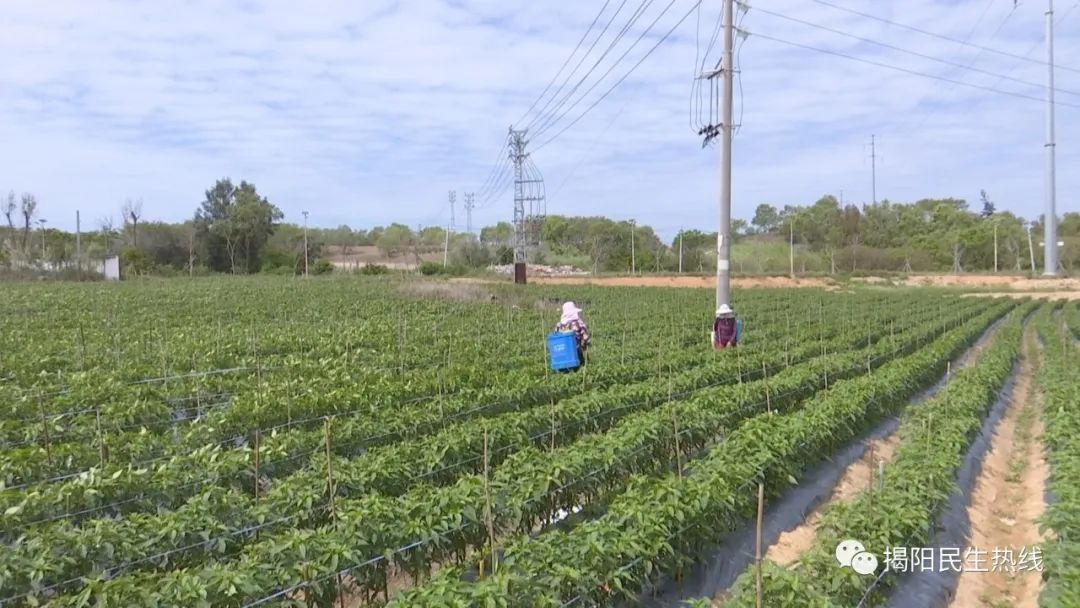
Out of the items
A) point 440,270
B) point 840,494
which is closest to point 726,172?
point 840,494

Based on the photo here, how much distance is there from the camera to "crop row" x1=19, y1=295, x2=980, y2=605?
397 centimetres

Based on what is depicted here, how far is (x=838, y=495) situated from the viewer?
7.26 meters

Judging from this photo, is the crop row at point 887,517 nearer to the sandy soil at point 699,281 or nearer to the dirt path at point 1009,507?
the dirt path at point 1009,507

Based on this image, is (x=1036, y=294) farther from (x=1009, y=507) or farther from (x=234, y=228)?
(x=234, y=228)

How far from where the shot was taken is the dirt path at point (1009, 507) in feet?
17.1

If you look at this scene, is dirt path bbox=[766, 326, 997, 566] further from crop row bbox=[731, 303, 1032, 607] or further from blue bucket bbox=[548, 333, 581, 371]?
blue bucket bbox=[548, 333, 581, 371]

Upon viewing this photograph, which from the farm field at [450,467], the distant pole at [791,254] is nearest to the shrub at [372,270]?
the distant pole at [791,254]

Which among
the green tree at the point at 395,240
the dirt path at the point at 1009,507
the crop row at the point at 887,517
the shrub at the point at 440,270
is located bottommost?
the dirt path at the point at 1009,507

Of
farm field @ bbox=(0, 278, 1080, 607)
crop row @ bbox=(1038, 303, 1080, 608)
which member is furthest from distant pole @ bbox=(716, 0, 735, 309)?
crop row @ bbox=(1038, 303, 1080, 608)

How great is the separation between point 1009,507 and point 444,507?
17.9 feet

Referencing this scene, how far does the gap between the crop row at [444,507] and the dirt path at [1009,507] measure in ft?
7.52

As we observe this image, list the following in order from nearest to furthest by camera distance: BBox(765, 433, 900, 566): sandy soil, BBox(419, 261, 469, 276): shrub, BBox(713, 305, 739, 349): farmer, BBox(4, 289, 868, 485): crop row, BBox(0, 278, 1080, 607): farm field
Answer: BBox(0, 278, 1080, 607): farm field, BBox(765, 433, 900, 566): sandy soil, BBox(4, 289, 868, 485): crop row, BBox(713, 305, 739, 349): farmer, BBox(419, 261, 469, 276): shrub

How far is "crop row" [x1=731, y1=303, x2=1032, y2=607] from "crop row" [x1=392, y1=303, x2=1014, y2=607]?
58cm

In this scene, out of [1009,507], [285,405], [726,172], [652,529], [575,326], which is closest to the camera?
[652,529]
